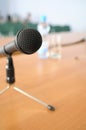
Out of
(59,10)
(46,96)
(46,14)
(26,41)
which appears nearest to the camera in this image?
(26,41)

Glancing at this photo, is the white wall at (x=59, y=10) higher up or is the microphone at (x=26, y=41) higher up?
the microphone at (x=26, y=41)

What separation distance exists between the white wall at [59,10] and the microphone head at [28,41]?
2833 mm

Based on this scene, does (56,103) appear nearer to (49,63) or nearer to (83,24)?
(49,63)

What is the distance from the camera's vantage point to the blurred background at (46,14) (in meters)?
A: 3.37

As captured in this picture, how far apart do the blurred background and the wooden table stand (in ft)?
5.16

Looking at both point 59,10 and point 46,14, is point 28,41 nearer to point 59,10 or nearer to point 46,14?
point 59,10

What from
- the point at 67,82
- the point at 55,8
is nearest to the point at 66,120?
the point at 67,82

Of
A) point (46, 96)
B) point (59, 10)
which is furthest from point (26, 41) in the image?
point (59, 10)

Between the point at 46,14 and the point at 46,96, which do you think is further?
the point at 46,14

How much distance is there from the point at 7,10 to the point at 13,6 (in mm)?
259

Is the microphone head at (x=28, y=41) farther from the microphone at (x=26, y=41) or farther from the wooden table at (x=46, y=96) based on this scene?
the wooden table at (x=46, y=96)

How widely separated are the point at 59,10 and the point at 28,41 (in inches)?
129

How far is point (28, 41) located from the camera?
1.93 ft

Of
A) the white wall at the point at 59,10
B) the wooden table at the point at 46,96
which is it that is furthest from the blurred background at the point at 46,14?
the wooden table at the point at 46,96
